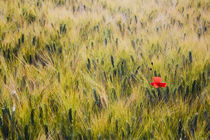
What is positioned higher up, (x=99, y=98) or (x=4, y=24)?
(x=4, y=24)

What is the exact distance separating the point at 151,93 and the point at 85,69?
43 cm

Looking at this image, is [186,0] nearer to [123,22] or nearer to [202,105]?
[123,22]

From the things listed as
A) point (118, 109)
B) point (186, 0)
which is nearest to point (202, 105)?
point (118, 109)

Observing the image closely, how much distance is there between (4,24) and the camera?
160 centimetres

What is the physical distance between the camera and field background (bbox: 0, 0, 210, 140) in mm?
713

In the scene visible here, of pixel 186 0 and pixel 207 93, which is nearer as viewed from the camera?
pixel 207 93

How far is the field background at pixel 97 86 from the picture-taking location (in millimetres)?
713

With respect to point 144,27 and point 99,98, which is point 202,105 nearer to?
point 99,98

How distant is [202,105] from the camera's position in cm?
89

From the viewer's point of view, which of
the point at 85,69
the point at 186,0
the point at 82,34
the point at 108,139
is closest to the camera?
the point at 108,139

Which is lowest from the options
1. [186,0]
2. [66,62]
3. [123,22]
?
[66,62]

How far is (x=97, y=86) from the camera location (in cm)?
97

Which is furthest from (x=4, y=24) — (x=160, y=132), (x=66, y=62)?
(x=160, y=132)

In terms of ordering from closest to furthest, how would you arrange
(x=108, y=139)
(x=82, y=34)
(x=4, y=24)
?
(x=108, y=139) < (x=4, y=24) < (x=82, y=34)
